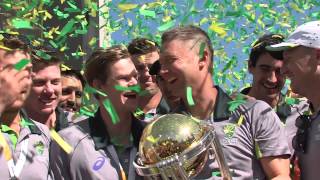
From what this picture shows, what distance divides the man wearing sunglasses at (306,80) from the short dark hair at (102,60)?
97cm

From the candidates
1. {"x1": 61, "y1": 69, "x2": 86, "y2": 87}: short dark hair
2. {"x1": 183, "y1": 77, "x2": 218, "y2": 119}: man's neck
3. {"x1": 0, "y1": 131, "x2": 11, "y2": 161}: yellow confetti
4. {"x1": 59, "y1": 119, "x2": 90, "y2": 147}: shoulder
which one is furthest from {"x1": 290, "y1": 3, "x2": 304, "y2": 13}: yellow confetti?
{"x1": 0, "y1": 131, "x2": 11, "y2": 161}: yellow confetti

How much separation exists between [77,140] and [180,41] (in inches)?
33.4

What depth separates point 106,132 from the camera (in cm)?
331

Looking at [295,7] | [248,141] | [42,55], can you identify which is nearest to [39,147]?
[42,55]

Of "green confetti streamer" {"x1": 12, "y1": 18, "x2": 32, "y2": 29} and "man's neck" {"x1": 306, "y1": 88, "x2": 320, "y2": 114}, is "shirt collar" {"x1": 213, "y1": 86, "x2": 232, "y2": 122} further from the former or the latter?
"green confetti streamer" {"x1": 12, "y1": 18, "x2": 32, "y2": 29}

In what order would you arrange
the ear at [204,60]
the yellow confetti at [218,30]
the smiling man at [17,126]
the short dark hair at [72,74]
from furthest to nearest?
the short dark hair at [72,74], the yellow confetti at [218,30], the ear at [204,60], the smiling man at [17,126]

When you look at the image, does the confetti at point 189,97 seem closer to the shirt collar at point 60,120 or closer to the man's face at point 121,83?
the man's face at point 121,83

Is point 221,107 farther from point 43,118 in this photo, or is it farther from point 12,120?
point 43,118

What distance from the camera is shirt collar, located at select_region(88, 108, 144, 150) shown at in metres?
3.22

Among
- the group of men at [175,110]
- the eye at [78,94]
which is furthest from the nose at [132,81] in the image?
the eye at [78,94]

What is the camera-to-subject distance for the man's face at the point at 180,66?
333cm

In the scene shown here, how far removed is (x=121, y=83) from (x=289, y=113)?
1303 millimetres

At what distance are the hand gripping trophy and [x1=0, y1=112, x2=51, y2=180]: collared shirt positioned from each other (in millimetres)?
685

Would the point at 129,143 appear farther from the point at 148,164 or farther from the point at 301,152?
the point at 301,152
